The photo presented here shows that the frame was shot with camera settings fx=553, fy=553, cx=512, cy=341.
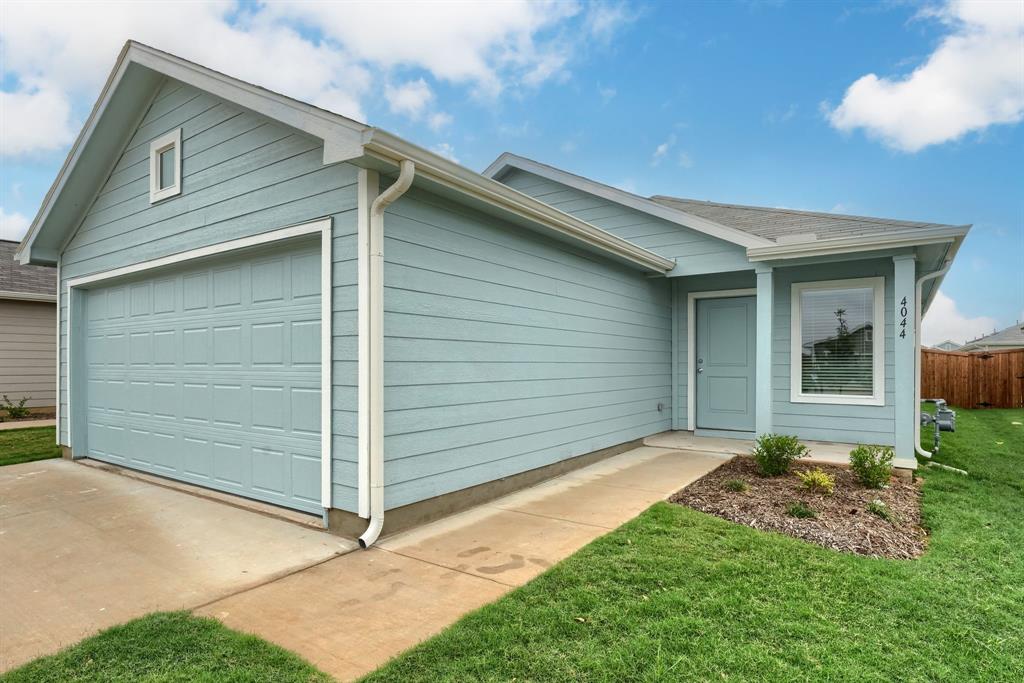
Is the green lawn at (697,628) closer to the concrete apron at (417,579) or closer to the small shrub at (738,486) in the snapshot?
the concrete apron at (417,579)

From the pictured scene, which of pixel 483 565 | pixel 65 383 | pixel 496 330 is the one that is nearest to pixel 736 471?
pixel 496 330

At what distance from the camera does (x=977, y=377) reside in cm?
1550

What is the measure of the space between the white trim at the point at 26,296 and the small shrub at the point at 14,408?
2.09 metres

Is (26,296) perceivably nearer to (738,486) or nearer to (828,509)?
(738,486)

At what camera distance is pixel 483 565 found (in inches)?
140

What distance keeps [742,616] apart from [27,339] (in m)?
15.1

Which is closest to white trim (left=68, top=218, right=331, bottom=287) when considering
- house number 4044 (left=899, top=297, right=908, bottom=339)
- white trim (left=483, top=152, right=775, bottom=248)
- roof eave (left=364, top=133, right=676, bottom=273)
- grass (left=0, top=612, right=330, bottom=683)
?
roof eave (left=364, top=133, right=676, bottom=273)

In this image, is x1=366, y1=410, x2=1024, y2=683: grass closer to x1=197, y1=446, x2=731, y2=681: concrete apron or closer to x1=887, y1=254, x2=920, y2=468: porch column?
x1=197, y1=446, x2=731, y2=681: concrete apron

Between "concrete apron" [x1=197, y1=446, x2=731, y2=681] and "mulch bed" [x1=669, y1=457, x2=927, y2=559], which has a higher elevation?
"mulch bed" [x1=669, y1=457, x2=927, y2=559]

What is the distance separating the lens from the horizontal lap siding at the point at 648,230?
7532 millimetres

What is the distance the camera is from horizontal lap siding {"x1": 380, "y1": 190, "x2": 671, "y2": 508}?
13.9 ft

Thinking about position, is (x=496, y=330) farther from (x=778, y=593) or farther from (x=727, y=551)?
(x=778, y=593)

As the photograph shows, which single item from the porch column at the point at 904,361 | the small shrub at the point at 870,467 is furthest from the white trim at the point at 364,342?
the porch column at the point at 904,361

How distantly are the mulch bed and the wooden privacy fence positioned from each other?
12972 millimetres
